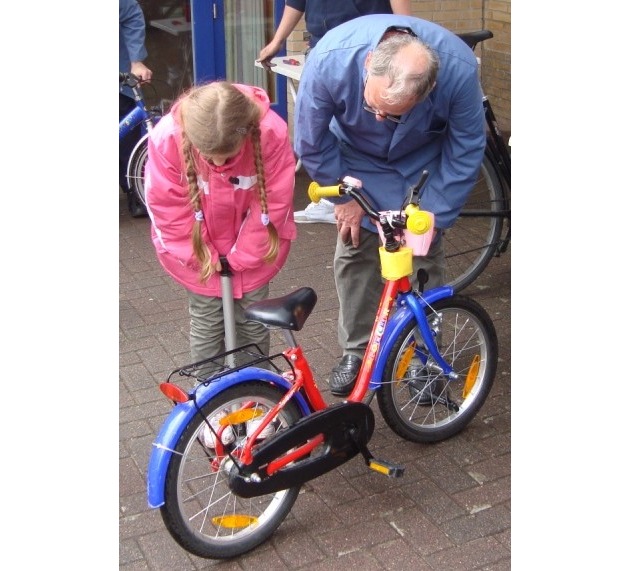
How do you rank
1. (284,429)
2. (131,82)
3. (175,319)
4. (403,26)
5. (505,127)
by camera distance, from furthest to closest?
(505,127), (131,82), (175,319), (403,26), (284,429)

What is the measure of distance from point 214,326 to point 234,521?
74 centimetres

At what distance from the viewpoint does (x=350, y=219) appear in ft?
14.0

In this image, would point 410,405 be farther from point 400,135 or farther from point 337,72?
point 337,72

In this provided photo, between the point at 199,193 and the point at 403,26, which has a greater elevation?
the point at 403,26

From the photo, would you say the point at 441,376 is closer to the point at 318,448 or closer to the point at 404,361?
the point at 404,361

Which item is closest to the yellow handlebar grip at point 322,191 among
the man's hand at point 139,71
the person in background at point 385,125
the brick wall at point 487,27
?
the person in background at point 385,125

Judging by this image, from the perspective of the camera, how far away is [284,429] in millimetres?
3566

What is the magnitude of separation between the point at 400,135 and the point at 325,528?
152 centimetres

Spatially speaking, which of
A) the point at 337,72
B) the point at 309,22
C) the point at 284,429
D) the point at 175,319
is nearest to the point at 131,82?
the point at 309,22

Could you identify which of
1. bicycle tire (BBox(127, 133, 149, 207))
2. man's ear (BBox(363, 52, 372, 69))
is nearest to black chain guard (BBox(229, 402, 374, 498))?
man's ear (BBox(363, 52, 372, 69))

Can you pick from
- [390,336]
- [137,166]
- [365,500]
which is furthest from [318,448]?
[137,166]

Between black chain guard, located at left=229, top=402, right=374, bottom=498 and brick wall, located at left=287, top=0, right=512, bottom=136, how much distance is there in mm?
4937

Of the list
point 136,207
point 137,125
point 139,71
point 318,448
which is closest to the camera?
point 318,448

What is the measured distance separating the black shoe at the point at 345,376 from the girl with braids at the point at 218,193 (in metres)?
0.82
